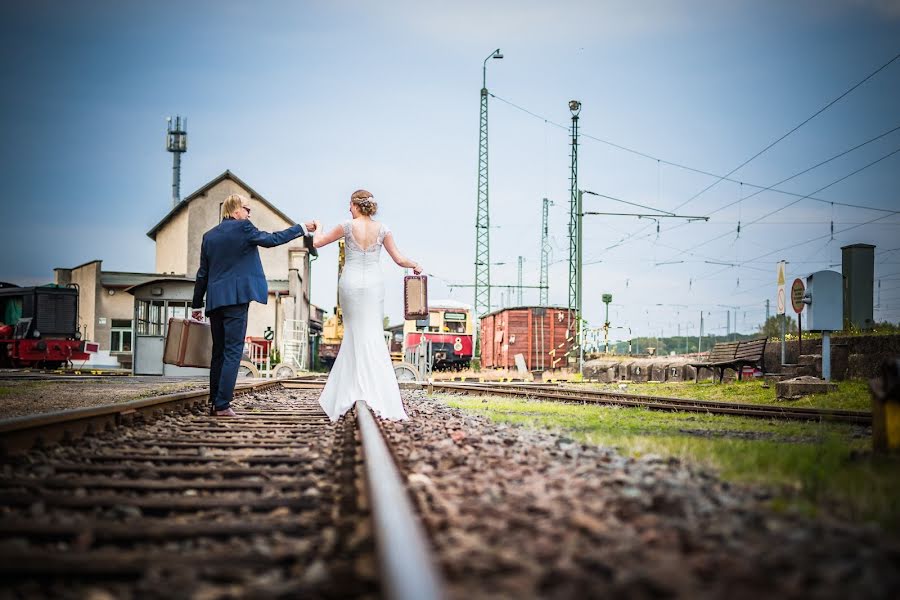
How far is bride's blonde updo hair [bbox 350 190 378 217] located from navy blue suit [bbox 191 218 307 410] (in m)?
0.60

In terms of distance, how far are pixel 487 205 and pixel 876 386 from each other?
116 ft

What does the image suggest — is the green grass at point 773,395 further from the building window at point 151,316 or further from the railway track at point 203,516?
the building window at point 151,316

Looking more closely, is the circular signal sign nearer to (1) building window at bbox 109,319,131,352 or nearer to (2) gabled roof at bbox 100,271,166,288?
(2) gabled roof at bbox 100,271,166,288

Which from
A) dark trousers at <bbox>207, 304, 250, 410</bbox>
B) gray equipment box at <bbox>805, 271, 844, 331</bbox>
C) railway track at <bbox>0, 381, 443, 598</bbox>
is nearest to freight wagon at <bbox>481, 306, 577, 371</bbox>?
gray equipment box at <bbox>805, 271, 844, 331</bbox>

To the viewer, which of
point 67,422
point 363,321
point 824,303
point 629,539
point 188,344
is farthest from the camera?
point 824,303

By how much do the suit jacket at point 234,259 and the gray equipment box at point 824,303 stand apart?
9.35 metres

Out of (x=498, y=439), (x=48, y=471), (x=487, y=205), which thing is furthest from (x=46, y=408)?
(x=487, y=205)

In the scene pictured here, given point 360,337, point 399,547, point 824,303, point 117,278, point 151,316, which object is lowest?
point 399,547

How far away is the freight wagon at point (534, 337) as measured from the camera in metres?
34.8

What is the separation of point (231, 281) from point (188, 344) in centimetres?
200

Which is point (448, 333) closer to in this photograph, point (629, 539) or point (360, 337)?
point (360, 337)

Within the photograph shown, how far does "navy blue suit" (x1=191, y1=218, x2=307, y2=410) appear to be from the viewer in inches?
269

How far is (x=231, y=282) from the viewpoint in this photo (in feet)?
22.5

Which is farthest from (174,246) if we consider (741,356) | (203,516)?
(203,516)
